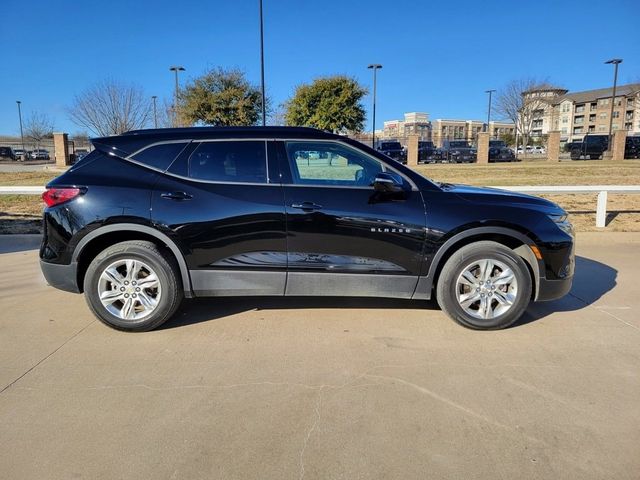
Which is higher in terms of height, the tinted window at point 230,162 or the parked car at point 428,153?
the parked car at point 428,153

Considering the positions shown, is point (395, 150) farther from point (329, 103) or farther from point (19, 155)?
point (19, 155)

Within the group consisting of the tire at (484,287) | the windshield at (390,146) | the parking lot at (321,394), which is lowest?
the parking lot at (321,394)

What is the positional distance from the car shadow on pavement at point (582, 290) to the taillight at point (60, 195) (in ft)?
13.5

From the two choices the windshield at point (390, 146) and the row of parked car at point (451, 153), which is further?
the row of parked car at point (451, 153)

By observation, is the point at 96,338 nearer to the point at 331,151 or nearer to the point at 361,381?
the point at 361,381

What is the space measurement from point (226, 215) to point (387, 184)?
1402 mm

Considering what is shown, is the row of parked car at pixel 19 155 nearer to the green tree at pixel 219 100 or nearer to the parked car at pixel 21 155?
the parked car at pixel 21 155

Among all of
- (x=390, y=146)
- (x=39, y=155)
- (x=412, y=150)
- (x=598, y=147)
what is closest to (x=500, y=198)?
(x=412, y=150)

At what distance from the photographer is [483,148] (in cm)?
3894

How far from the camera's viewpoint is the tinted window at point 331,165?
423cm

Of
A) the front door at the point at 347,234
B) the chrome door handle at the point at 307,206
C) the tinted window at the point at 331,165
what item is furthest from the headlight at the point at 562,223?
the chrome door handle at the point at 307,206

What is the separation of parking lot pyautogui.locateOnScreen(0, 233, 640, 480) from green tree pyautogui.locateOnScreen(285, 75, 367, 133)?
97.6ft

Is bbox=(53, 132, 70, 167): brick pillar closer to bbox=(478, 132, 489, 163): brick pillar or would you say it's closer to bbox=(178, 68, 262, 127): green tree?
bbox=(178, 68, 262, 127): green tree

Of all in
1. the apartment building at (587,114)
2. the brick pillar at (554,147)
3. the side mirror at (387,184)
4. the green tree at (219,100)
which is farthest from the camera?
the apartment building at (587,114)
